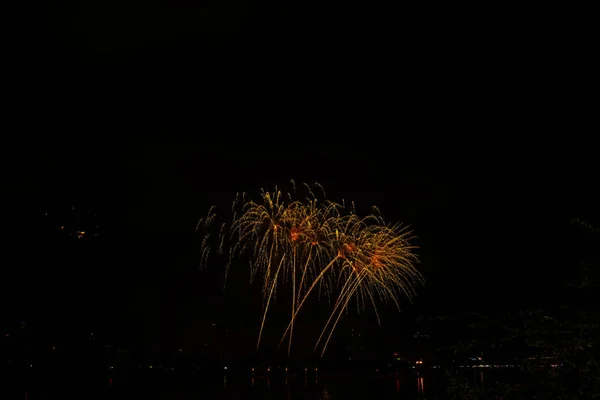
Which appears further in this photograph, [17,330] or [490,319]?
[17,330]

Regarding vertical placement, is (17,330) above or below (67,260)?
below

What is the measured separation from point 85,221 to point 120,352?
18190 mm

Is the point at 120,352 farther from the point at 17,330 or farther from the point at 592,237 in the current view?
the point at 592,237

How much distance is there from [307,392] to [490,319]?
129 ft

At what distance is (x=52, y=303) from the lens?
45.8 m

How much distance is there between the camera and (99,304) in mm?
50062

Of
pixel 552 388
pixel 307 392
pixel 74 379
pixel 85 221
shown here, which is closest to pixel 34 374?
pixel 74 379

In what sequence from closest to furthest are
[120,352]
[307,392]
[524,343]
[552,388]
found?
[552,388]
[524,343]
[307,392]
[120,352]

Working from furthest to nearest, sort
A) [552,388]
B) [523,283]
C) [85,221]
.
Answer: [85,221]
[523,283]
[552,388]

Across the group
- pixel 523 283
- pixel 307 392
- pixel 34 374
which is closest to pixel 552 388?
pixel 523 283

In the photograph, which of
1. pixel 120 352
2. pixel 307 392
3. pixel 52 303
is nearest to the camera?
pixel 307 392

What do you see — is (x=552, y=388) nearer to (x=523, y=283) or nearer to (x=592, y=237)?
(x=592, y=237)

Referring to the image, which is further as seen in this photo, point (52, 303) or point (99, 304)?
point (99, 304)

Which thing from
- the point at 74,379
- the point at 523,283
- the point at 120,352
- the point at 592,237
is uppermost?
the point at 120,352
